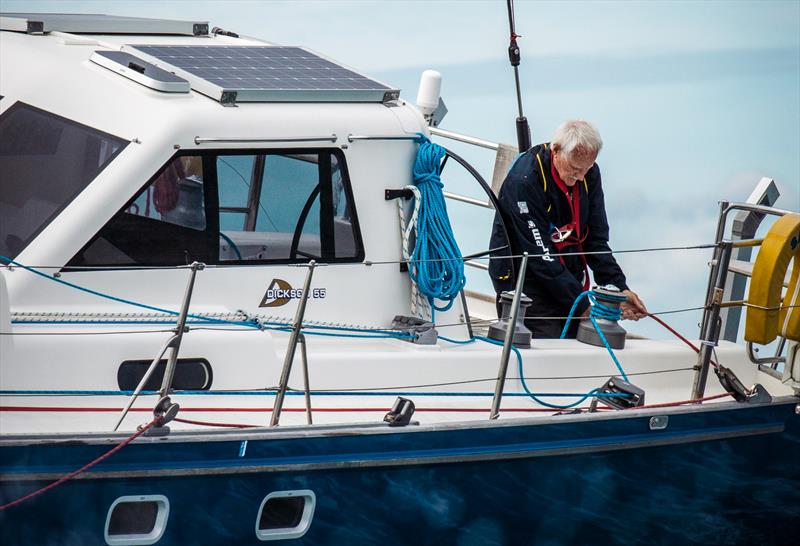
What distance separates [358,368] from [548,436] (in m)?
0.80

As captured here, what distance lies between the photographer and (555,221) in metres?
5.82

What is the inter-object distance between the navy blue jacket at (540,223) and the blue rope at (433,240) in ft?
1.43

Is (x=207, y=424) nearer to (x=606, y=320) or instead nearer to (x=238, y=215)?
(x=238, y=215)

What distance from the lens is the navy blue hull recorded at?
13.6ft

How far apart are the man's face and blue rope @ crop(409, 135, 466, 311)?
0.66 m

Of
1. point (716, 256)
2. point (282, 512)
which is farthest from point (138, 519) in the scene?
point (716, 256)

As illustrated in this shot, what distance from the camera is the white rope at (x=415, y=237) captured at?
5250 millimetres

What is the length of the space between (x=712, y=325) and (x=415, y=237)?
1317 mm

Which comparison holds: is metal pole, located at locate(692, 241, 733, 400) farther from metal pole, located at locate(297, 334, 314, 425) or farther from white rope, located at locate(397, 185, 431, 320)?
metal pole, located at locate(297, 334, 314, 425)

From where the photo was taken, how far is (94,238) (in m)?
4.61

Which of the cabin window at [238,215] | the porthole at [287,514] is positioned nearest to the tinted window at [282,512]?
the porthole at [287,514]

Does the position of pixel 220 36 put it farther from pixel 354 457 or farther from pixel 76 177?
pixel 354 457

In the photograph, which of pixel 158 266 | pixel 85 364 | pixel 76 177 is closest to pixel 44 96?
pixel 76 177

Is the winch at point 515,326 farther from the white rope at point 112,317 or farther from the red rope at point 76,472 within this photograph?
the red rope at point 76,472
